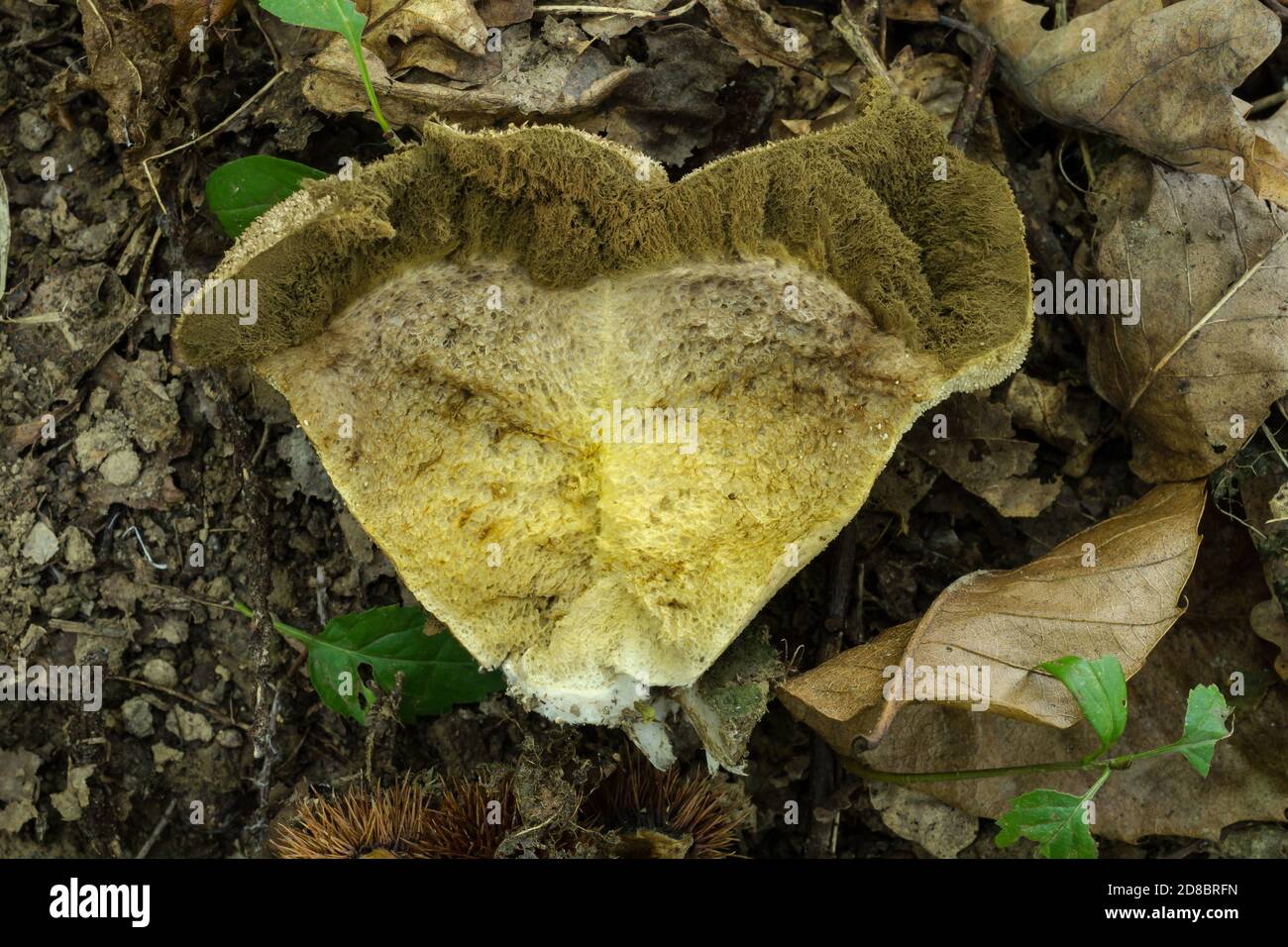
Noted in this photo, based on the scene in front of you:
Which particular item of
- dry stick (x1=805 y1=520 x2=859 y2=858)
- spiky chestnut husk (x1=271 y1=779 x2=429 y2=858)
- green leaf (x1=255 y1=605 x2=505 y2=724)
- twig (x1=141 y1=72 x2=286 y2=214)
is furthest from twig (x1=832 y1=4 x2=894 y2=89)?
spiky chestnut husk (x1=271 y1=779 x2=429 y2=858)

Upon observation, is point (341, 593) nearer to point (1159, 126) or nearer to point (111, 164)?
point (111, 164)

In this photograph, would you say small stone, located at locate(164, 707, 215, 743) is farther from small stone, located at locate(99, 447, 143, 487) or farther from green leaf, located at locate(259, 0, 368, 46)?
green leaf, located at locate(259, 0, 368, 46)

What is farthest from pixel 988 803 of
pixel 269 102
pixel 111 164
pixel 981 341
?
pixel 111 164

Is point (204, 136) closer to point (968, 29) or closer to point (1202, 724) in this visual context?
point (968, 29)

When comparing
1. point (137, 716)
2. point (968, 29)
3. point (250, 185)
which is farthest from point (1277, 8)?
point (137, 716)
